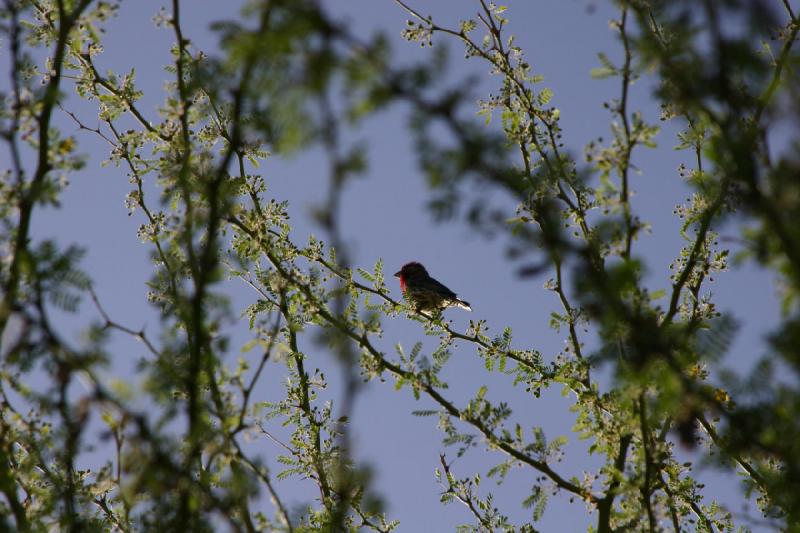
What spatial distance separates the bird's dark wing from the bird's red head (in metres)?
0.22

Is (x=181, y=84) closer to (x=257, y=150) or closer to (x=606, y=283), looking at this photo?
(x=606, y=283)

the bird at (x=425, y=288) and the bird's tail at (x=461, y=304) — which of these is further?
the bird's tail at (x=461, y=304)

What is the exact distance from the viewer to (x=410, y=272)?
38.2 feet

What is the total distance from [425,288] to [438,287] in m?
0.30

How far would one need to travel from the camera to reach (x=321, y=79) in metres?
2.77

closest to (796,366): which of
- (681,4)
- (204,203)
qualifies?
(681,4)

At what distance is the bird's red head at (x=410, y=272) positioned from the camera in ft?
37.7

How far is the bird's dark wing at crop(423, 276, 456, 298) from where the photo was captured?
11.0 m

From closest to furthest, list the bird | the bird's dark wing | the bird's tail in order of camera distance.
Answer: the bird
the bird's dark wing
the bird's tail

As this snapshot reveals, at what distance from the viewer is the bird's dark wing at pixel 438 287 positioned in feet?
36.1

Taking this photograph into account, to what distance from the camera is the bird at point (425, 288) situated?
418 inches

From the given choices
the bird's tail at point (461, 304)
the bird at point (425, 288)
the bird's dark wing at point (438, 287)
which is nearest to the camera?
the bird at point (425, 288)

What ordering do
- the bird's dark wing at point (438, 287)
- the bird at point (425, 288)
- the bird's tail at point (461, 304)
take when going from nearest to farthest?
the bird at point (425, 288) → the bird's dark wing at point (438, 287) → the bird's tail at point (461, 304)

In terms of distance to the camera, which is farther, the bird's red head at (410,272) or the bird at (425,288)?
the bird's red head at (410,272)
